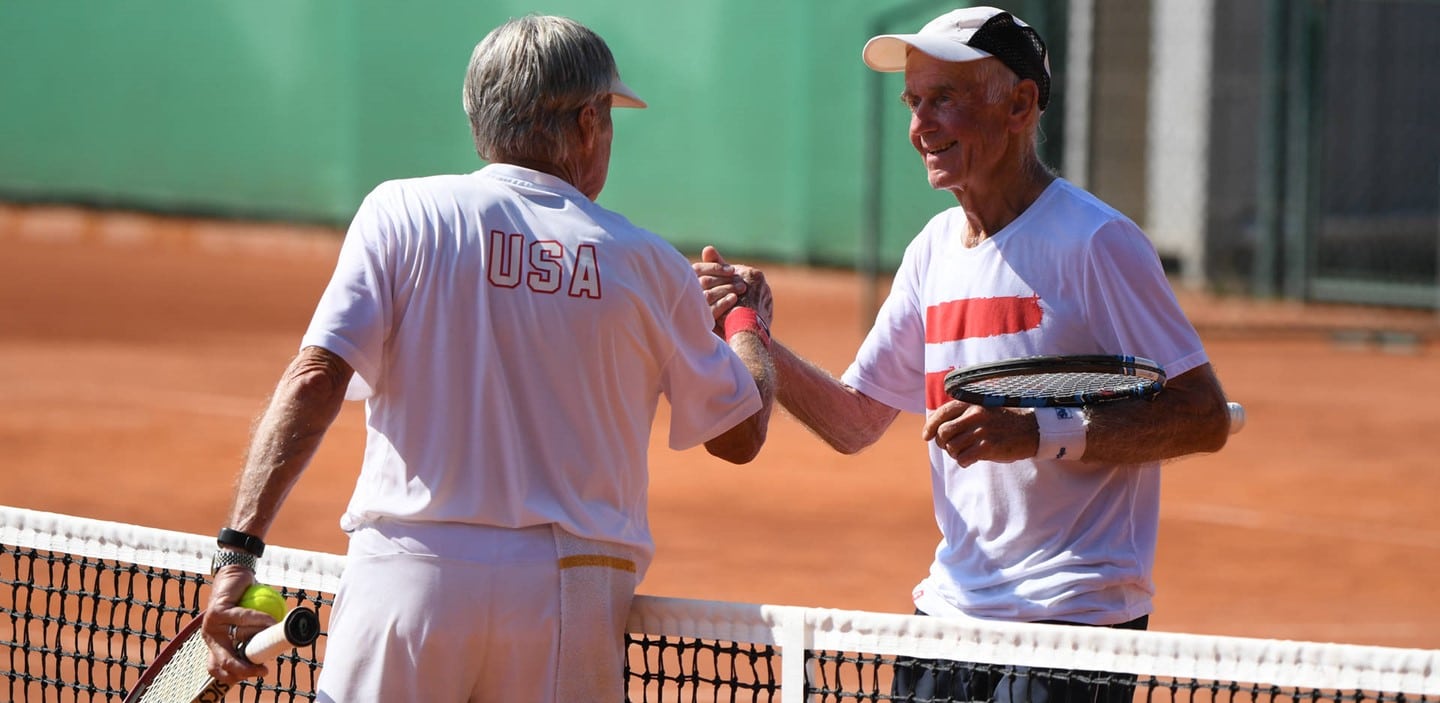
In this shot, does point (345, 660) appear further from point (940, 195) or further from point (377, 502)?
point (940, 195)

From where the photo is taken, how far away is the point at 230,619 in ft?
9.26

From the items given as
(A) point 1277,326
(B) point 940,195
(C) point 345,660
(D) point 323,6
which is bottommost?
(C) point 345,660

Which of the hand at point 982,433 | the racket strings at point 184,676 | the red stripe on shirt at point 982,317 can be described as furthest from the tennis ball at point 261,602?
the red stripe on shirt at point 982,317

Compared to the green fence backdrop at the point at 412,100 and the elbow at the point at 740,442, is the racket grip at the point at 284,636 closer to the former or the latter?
the elbow at the point at 740,442

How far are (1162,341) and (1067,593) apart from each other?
1.53ft

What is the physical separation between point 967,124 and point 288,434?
138 cm

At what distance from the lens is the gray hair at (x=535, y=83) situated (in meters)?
2.92

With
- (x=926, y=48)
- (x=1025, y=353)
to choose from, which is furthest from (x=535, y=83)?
(x=1025, y=353)

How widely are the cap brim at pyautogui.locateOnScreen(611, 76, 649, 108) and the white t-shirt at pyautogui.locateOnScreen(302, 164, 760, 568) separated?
0.20 meters

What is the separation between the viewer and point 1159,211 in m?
22.1

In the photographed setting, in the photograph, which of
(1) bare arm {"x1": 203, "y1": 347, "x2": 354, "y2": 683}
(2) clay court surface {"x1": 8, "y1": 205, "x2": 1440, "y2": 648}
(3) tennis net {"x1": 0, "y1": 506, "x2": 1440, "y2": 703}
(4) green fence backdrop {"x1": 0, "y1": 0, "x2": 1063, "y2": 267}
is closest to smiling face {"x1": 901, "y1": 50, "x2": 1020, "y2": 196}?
(3) tennis net {"x1": 0, "y1": 506, "x2": 1440, "y2": 703}

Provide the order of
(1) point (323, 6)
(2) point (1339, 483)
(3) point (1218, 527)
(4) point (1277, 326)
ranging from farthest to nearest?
1. (1) point (323, 6)
2. (4) point (1277, 326)
3. (2) point (1339, 483)
4. (3) point (1218, 527)

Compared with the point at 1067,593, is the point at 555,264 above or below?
above

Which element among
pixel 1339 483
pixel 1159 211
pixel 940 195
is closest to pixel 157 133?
pixel 940 195
